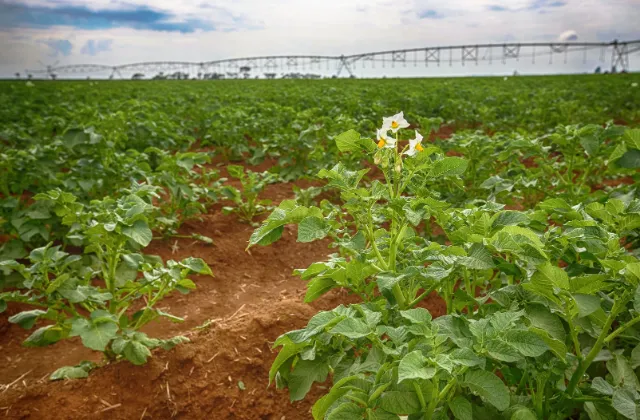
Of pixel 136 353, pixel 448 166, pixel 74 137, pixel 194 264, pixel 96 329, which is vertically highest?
pixel 448 166

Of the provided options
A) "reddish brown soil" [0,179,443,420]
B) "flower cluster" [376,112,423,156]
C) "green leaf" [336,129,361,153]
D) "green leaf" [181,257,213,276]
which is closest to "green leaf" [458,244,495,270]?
"flower cluster" [376,112,423,156]

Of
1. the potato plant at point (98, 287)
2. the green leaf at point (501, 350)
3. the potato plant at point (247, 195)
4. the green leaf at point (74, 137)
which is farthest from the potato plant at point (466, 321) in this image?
the green leaf at point (74, 137)

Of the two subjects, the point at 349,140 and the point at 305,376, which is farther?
the point at 349,140

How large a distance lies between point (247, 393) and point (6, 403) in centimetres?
112

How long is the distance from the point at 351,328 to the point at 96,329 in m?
1.49

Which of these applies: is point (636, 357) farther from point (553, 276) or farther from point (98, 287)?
point (98, 287)

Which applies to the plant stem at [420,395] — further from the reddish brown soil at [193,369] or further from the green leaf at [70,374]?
the green leaf at [70,374]

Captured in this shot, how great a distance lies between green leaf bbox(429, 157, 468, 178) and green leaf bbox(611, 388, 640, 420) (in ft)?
2.57

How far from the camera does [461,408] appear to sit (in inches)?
49.8

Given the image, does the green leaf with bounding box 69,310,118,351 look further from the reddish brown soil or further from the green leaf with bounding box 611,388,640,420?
the green leaf with bounding box 611,388,640,420

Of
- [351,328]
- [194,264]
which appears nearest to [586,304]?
[351,328]

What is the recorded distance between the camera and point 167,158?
4277 mm

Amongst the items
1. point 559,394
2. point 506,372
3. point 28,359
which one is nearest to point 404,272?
point 506,372

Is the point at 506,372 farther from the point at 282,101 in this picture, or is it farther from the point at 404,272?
the point at 282,101
